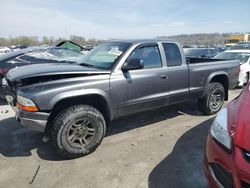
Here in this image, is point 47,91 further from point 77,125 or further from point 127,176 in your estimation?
point 127,176

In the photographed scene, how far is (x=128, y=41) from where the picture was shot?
4.32 m

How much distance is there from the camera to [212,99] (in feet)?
17.7

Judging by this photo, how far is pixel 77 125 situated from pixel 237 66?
433cm

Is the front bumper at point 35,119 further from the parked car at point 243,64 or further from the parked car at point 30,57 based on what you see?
the parked car at point 243,64

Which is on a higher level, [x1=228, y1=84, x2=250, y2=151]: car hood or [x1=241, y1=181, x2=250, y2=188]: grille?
[x1=228, y1=84, x2=250, y2=151]: car hood

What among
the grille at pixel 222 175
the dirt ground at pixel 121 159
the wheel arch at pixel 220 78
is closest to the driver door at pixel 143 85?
the dirt ground at pixel 121 159

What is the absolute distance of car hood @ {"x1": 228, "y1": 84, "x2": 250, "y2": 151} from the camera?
204 centimetres

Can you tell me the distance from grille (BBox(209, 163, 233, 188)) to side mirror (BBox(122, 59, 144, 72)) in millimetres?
2026

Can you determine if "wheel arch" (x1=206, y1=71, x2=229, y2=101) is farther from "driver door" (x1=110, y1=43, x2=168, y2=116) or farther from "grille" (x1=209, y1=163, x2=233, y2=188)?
"grille" (x1=209, y1=163, x2=233, y2=188)

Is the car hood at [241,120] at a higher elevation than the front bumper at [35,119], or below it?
higher

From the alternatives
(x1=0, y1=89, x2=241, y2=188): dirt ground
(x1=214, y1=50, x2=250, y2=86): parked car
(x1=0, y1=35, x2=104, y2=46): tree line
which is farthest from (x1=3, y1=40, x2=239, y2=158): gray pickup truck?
(x1=0, y1=35, x2=104, y2=46): tree line

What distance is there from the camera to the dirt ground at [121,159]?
300 cm

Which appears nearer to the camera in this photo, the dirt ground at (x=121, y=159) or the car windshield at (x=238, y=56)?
the dirt ground at (x=121, y=159)

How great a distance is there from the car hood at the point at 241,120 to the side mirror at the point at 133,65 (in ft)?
5.26
